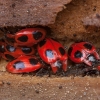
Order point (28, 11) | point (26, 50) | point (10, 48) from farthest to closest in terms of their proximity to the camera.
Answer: point (10, 48)
point (26, 50)
point (28, 11)

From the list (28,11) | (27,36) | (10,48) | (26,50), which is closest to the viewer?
(28,11)

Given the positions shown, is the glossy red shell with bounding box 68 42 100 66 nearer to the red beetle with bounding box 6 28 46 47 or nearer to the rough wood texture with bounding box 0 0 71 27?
the red beetle with bounding box 6 28 46 47

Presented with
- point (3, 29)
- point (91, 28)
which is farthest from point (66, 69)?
point (3, 29)

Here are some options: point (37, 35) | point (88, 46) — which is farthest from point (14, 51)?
point (88, 46)

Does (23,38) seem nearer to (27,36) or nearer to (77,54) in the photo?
(27,36)

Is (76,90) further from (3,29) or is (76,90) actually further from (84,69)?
(3,29)

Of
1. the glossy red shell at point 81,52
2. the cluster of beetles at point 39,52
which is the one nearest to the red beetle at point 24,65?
the cluster of beetles at point 39,52

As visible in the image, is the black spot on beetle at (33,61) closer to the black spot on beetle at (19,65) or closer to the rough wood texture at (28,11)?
the black spot on beetle at (19,65)
